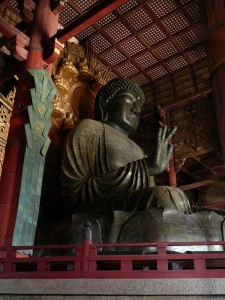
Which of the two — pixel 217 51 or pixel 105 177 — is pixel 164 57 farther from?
pixel 217 51

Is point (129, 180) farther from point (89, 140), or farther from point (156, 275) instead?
point (156, 275)

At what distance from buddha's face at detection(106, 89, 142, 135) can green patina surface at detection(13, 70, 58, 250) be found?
4.69 feet

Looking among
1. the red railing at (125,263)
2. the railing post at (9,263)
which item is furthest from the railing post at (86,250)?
the railing post at (9,263)

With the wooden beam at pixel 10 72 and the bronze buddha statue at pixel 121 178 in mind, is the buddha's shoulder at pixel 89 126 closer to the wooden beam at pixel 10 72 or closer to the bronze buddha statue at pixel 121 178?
the bronze buddha statue at pixel 121 178

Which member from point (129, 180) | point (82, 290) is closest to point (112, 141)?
point (129, 180)

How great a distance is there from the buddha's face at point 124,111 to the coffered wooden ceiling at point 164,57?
1.42 m

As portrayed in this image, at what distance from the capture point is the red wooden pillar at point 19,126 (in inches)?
103

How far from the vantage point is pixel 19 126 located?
298 centimetres

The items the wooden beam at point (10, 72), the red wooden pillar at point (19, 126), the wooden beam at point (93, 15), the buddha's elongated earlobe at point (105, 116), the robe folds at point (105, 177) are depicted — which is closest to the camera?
the red wooden pillar at point (19, 126)

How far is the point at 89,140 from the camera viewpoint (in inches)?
157

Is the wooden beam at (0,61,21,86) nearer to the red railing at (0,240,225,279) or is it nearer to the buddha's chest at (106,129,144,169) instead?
the buddha's chest at (106,129,144,169)

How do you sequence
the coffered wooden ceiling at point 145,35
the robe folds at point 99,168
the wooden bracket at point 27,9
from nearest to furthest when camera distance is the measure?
the robe folds at point 99,168
the wooden bracket at point 27,9
the coffered wooden ceiling at point 145,35

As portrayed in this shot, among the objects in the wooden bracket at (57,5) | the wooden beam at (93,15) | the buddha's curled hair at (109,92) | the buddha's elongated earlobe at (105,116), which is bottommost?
the buddha's elongated earlobe at (105,116)

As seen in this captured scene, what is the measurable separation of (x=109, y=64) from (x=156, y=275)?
4919 mm
